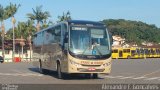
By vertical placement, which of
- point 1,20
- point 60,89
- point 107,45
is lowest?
point 60,89

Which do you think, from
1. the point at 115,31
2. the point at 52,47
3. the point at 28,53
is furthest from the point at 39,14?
the point at 115,31

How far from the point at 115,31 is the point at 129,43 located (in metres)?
18.9

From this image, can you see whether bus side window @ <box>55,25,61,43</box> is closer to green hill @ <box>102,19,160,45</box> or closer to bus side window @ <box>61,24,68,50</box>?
bus side window @ <box>61,24,68,50</box>

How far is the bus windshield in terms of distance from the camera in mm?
21781

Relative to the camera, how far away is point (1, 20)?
82.4 m

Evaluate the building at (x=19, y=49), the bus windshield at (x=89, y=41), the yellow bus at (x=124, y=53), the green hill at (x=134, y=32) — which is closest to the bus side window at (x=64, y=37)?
the bus windshield at (x=89, y=41)

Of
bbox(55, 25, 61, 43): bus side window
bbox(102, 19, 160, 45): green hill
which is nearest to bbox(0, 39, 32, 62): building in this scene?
bbox(55, 25, 61, 43): bus side window

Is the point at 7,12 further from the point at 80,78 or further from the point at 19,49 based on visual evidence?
the point at 80,78

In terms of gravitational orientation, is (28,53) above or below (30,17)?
below

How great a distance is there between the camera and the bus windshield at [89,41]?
21.8 metres

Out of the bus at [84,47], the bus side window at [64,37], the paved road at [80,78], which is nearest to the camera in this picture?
the paved road at [80,78]

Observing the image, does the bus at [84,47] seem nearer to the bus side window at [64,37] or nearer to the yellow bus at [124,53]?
the bus side window at [64,37]

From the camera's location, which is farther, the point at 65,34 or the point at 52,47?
the point at 52,47

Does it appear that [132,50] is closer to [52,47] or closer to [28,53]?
[28,53]
